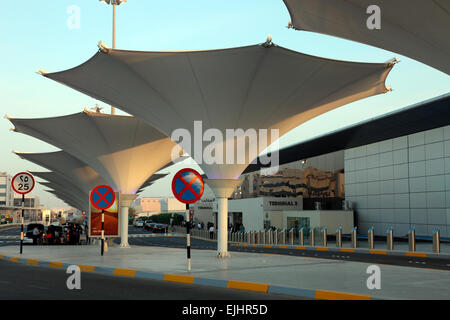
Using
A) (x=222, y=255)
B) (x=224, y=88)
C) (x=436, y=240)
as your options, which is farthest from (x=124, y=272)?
(x=436, y=240)

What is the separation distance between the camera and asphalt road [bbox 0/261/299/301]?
9438 mm

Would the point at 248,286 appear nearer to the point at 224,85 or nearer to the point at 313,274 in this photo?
the point at 313,274

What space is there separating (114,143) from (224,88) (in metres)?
11.1

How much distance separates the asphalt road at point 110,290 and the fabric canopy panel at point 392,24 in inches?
228

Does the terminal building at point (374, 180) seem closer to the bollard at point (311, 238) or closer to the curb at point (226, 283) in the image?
the bollard at point (311, 238)

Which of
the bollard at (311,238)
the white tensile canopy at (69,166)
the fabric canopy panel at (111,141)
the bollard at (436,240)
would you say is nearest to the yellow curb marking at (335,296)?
the bollard at (436,240)

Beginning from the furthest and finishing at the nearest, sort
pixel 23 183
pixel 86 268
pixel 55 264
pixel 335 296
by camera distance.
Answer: pixel 23 183 < pixel 55 264 < pixel 86 268 < pixel 335 296

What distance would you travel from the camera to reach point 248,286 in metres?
10.7

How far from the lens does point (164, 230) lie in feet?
222

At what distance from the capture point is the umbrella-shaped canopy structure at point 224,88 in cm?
1551

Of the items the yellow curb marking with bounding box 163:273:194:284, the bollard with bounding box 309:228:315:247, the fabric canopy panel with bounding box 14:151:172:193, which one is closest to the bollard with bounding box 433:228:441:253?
the bollard with bounding box 309:228:315:247

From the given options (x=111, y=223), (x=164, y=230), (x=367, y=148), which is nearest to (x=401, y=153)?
(x=367, y=148)
